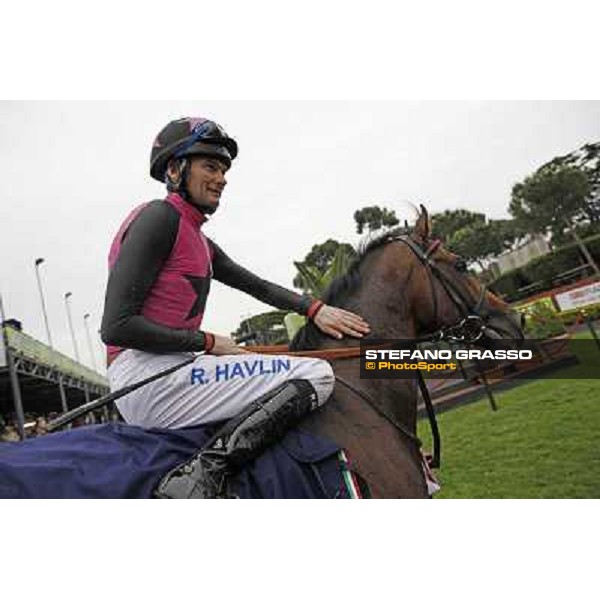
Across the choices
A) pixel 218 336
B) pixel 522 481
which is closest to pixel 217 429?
pixel 218 336

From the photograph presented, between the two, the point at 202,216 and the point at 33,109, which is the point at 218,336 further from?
the point at 33,109

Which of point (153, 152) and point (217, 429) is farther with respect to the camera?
point (153, 152)

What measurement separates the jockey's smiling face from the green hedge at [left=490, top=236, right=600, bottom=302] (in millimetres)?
3155

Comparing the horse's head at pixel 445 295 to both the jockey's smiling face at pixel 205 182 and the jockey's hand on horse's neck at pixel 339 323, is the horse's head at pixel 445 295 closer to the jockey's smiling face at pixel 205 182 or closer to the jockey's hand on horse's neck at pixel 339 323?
the jockey's hand on horse's neck at pixel 339 323

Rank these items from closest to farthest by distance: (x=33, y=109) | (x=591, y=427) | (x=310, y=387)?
(x=310, y=387) → (x=33, y=109) → (x=591, y=427)

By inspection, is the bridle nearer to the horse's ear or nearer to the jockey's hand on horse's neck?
the horse's ear

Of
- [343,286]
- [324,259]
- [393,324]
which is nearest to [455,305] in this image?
[393,324]

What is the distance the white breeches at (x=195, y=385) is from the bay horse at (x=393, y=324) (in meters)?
0.22

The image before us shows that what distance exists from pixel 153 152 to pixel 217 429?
4.01 ft

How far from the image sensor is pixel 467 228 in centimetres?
625

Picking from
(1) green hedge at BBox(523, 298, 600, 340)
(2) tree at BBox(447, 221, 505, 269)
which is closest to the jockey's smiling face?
(1) green hedge at BBox(523, 298, 600, 340)

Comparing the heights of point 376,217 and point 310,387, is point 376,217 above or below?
above

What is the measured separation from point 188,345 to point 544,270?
4.49 m

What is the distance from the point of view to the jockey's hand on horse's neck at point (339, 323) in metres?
2.39
